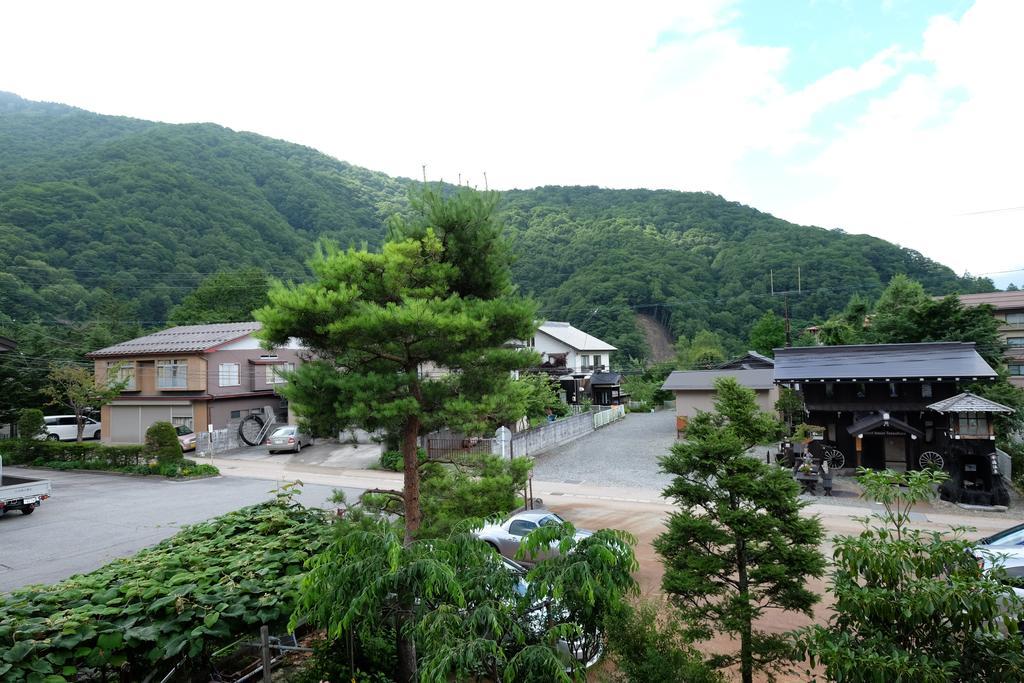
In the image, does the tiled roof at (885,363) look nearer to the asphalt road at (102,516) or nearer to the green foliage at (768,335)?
the asphalt road at (102,516)

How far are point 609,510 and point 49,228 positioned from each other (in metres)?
58.7

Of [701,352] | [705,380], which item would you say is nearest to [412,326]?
[705,380]

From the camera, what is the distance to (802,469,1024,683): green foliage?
338 cm

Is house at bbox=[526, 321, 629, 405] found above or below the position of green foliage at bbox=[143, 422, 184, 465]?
→ above

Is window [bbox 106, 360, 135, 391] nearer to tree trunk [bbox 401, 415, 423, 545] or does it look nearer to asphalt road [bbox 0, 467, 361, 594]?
asphalt road [bbox 0, 467, 361, 594]

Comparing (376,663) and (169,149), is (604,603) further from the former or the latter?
(169,149)

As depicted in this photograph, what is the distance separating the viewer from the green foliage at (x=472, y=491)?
7.38 meters

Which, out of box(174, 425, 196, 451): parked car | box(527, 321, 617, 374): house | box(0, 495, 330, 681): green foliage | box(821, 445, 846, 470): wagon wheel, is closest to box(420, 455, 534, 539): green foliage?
box(0, 495, 330, 681): green foliage

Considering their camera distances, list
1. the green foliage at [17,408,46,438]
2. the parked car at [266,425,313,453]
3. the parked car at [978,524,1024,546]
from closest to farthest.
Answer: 1. the parked car at [978,524,1024,546]
2. the green foliage at [17,408,46,438]
3. the parked car at [266,425,313,453]

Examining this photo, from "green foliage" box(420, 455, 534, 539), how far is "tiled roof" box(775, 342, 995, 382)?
53.6 ft

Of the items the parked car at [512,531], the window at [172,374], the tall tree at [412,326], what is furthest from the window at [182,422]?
the tall tree at [412,326]

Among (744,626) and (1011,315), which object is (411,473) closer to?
(744,626)

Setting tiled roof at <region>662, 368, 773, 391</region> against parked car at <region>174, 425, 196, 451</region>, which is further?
tiled roof at <region>662, 368, 773, 391</region>

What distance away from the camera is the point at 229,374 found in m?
28.6
